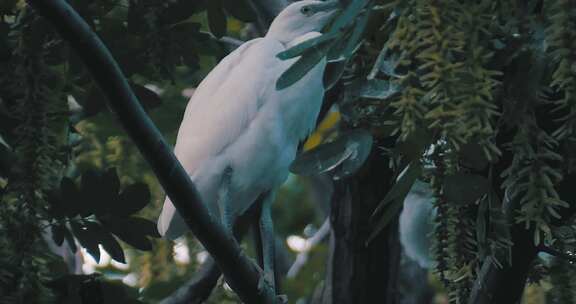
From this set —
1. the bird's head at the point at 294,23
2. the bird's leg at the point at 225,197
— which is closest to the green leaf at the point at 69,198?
the bird's leg at the point at 225,197

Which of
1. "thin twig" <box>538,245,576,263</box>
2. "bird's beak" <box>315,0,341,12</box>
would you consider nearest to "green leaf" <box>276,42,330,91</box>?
"bird's beak" <box>315,0,341,12</box>

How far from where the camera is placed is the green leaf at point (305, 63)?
1669mm

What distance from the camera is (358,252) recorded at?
297 centimetres

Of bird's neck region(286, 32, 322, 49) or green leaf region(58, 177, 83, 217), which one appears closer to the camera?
green leaf region(58, 177, 83, 217)

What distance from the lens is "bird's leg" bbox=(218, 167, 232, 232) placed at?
275 centimetres

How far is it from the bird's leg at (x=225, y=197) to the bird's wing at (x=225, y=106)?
7cm

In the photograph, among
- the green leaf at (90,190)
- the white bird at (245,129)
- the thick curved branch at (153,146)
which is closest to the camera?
the thick curved branch at (153,146)

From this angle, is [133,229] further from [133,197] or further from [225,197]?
[225,197]

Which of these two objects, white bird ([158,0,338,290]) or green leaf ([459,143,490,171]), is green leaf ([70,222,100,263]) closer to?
white bird ([158,0,338,290])

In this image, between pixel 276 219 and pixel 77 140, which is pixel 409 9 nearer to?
pixel 77 140

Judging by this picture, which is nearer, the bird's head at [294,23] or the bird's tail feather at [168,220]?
the bird's tail feather at [168,220]

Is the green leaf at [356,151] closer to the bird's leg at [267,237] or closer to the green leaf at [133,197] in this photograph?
the bird's leg at [267,237]

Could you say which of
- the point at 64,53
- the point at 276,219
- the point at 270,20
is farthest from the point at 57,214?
the point at 276,219

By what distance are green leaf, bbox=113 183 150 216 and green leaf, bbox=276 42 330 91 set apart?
106 cm
